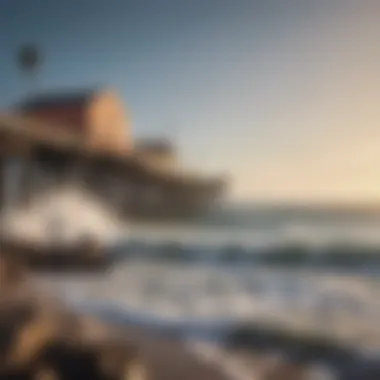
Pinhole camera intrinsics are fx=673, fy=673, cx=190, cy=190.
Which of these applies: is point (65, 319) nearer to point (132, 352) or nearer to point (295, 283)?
point (132, 352)

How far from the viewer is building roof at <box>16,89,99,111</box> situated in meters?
1.09

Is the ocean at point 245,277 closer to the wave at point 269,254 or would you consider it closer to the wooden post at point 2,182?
the wave at point 269,254

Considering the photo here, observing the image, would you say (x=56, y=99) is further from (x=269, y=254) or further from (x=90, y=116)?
(x=269, y=254)

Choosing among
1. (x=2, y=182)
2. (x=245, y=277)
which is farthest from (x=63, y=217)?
(x=245, y=277)

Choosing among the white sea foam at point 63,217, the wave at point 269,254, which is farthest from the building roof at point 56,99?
the wave at point 269,254

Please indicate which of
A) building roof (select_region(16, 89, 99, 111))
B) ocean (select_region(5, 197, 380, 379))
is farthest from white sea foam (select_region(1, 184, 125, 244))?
building roof (select_region(16, 89, 99, 111))

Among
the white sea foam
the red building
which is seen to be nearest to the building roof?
the red building

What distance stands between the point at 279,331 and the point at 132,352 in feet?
0.76

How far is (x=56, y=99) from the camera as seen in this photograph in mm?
1100

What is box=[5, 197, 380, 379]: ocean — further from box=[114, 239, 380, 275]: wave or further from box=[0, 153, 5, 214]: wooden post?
box=[0, 153, 5, 214]: wooden post

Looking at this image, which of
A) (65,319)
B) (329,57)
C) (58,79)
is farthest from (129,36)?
(65,319)

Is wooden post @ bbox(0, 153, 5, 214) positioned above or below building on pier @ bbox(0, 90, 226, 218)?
below

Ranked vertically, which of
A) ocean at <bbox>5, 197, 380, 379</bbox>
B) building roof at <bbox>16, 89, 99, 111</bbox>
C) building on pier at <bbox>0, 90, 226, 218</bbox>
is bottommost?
ocean at <bbox>5, 197, 380, 379</bbox>

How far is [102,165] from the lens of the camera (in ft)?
3.56
